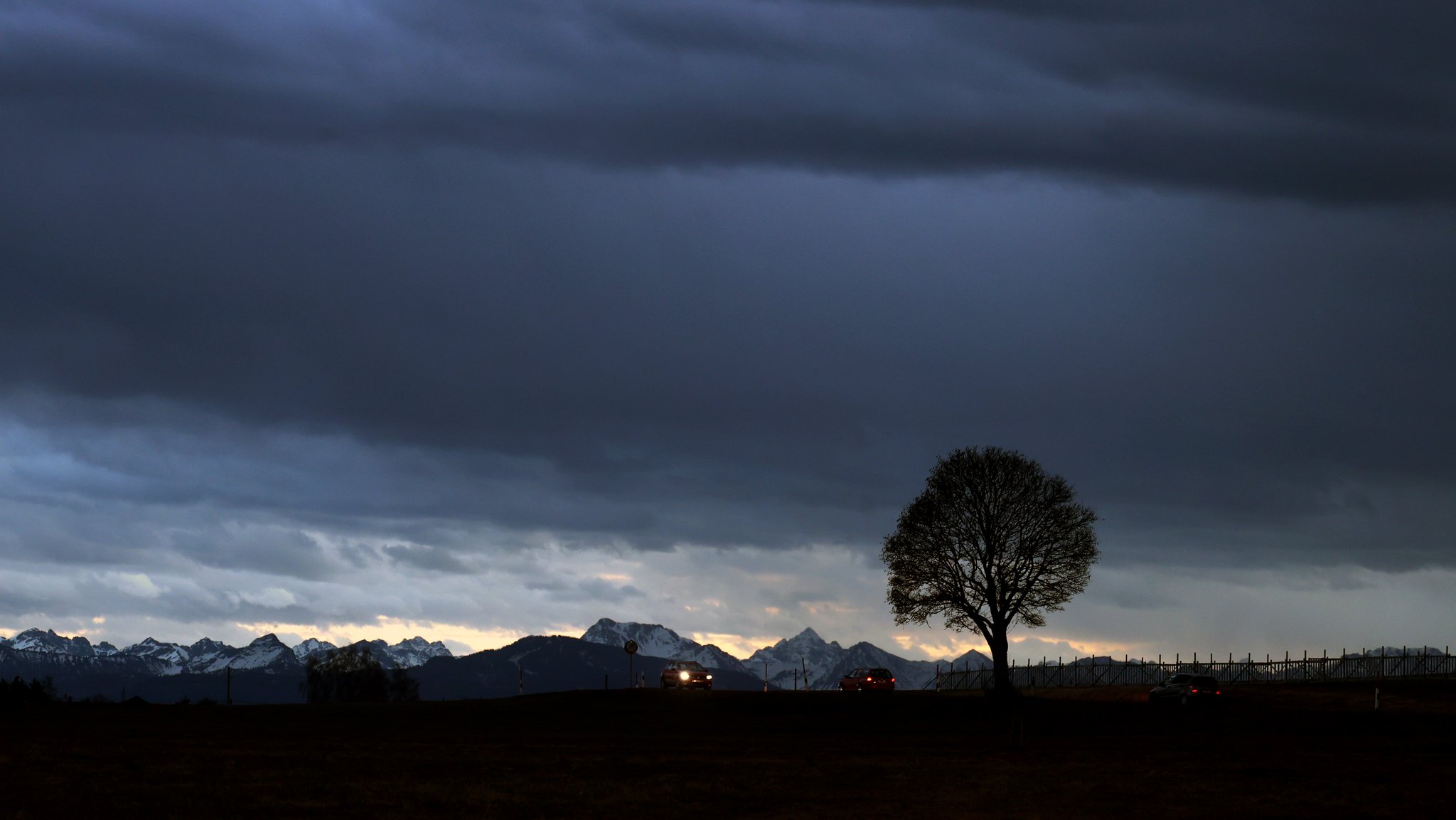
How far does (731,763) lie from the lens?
47438 millimetres

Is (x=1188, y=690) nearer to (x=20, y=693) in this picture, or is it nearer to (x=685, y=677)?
(x=685, y=677)

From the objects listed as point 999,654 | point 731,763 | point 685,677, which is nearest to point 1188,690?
point 999,654

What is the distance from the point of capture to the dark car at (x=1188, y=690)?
87.1 meters

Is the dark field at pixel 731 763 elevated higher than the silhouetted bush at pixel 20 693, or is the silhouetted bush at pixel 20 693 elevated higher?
the silhouetted bush at pixel 20 693

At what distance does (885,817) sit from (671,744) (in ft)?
73.7

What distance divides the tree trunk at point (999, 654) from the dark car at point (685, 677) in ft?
72.3

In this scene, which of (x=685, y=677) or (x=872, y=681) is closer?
(x=872, y=681)

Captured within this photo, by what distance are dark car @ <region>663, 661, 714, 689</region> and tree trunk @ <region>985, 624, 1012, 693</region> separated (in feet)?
72.3

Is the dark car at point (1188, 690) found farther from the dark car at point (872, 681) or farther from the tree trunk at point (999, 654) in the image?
the dark car at point (872, 681)

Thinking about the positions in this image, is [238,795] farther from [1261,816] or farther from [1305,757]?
[1305,757]

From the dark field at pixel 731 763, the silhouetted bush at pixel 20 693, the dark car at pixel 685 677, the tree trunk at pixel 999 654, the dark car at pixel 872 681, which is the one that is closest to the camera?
the dark field at pixel 731 763

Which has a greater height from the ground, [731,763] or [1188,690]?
[731,763]

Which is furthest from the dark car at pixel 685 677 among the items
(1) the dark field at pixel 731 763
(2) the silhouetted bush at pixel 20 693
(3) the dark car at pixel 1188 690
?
(2) the silhouetted bush at pixel 20 693

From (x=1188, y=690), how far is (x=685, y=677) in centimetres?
3841
